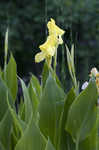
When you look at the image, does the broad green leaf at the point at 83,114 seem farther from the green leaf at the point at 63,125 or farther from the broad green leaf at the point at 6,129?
the broad green leaf at the point at 6,129

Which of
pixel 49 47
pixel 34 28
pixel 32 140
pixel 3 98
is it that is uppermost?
pixel 34 28

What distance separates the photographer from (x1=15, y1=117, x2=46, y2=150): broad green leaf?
918 mm

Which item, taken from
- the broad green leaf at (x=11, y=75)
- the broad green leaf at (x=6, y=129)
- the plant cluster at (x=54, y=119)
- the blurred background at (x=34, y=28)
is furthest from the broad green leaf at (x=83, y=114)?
the blurred background at (x=34, y=28)

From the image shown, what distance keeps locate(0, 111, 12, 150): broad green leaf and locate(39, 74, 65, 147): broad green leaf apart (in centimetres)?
9

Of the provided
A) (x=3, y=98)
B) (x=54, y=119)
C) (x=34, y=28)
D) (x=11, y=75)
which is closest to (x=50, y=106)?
(x=54, y=119)

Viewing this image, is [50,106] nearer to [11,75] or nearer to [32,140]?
[32,140]

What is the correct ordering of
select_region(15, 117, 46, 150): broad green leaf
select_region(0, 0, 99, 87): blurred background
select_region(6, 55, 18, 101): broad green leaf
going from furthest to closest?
select_region(0, 0, 99, 87): blurred background
select_region(6, 55, 18, 101): broad green leaf
select_region(15, 117, 46, 150): broad green leaf

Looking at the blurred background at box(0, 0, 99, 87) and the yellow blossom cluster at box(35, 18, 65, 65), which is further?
the blurred background at box(0, 0, 99, 87)

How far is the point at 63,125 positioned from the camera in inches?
40.4

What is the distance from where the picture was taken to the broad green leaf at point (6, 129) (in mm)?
1019

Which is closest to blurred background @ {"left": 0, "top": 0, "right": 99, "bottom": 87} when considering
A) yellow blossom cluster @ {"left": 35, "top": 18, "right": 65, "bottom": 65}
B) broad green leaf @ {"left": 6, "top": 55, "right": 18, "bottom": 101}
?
broad green leaf @ {"left": 6, "top": 55, "right": 18, "bottom": 101}

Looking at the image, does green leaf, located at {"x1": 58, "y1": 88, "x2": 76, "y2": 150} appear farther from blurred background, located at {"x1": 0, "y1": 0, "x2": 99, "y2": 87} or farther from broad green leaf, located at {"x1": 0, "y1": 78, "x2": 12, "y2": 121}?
blurred background, located at {"x1": 0, "y1": 0, "x2": 99, "y2": 87}

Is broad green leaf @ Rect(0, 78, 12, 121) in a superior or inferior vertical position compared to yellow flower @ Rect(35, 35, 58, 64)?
inferior

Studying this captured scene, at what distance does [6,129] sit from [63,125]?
0.53ft
